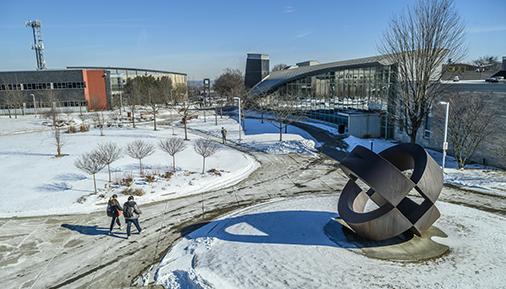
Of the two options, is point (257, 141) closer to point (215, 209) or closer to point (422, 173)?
point (215, 209)

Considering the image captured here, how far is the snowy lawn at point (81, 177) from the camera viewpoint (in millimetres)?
16281

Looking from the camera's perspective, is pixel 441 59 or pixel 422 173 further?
pixel 441 59

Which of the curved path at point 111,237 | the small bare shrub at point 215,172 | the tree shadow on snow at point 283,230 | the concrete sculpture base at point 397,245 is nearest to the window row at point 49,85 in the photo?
the small bare shrub at point 215,172

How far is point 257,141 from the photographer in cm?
3238

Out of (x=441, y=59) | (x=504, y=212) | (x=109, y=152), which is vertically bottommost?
(x=504, y=212)

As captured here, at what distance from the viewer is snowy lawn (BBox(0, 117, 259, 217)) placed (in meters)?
16.3

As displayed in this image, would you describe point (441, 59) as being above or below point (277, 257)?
above

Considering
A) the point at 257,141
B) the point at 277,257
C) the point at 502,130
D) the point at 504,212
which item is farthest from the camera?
the point at 257,141

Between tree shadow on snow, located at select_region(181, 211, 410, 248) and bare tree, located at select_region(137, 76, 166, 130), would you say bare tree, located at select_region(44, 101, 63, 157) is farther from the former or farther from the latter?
bare tree, located at select_region(137, 76, 166, 130)

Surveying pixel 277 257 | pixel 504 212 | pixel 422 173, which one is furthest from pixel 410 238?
pixel 504 212

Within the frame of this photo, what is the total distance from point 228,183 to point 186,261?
903 centimetres

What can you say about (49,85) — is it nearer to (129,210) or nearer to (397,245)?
(129,210)

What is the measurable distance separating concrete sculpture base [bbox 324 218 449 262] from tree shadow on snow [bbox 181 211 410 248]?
0.03 m

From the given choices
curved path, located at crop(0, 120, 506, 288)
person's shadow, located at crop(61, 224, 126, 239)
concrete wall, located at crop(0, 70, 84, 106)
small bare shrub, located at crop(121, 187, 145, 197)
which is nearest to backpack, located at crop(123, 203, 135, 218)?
curved path, located at crop(0, 120, 506, 288)
